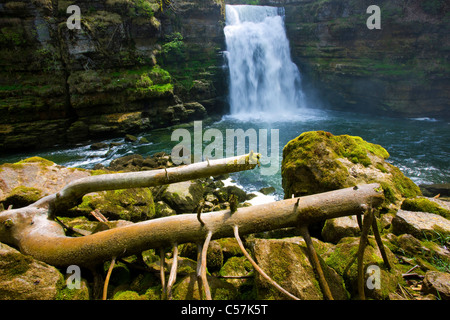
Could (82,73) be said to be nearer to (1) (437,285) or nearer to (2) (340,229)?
(2) (340,229)

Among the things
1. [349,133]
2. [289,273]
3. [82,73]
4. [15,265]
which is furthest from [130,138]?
[349,133]

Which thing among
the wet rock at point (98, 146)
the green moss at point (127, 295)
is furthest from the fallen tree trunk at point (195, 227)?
the wet rock at point (98, 146)

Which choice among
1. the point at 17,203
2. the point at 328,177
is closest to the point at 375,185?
the point at 328,177

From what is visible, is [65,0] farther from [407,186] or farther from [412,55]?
[412,55]

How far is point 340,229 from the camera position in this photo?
3.53 metres

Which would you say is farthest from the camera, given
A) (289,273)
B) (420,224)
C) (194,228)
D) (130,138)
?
(130,138)

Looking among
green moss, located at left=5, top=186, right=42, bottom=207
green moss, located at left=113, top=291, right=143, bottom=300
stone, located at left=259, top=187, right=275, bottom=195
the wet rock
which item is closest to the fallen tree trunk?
green moss, located at left=113, top=291, right=143, bottom=300

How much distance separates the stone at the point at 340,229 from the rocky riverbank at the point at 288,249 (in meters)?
0.01

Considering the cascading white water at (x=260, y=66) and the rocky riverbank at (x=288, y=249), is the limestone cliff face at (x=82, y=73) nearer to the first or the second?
the cascading white water at (x=260, y=66)

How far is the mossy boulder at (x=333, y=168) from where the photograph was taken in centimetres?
446

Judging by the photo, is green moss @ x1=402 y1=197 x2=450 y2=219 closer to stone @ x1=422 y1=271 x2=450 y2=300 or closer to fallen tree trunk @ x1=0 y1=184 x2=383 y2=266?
stone @ x1=422 y1=271 x2=450 y2=300

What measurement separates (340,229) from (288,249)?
1553 mm

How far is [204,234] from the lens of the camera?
246 centimetres
